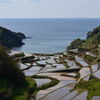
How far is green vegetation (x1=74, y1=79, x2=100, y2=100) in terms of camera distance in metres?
22.3

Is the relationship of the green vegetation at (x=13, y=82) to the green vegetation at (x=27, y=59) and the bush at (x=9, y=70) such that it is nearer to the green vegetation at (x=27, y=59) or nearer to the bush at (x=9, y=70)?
the bush at (x=9, y=70)

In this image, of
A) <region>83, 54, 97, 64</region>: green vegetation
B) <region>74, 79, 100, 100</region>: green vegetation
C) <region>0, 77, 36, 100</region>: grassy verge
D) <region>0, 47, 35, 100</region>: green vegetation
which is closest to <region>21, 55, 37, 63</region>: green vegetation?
<region>83, 54, 97, 64</region>: green vegetation

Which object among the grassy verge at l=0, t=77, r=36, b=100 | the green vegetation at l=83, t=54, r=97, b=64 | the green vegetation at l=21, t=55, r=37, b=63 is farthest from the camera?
the green vegetation at l=21, t=55, r=37, b=63

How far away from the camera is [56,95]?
22.6 metres

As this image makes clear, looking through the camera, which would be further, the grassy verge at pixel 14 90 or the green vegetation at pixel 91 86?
the green vegetation at pixel 91 86

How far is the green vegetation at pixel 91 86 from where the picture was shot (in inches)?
876

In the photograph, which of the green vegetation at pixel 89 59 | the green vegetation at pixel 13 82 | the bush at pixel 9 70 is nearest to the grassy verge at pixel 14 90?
the green vegetation at pixel 13 82

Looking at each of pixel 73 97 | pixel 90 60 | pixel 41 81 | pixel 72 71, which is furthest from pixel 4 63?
pixel 90 60

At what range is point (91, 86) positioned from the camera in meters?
24.8

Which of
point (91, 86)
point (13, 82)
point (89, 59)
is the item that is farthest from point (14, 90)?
point (89, 59)

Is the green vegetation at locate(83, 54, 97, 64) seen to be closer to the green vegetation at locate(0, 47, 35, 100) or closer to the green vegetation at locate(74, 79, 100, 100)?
the green vegetation at locate(74, 79, 100, 100)

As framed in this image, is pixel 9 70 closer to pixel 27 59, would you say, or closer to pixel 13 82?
pixel 13 82

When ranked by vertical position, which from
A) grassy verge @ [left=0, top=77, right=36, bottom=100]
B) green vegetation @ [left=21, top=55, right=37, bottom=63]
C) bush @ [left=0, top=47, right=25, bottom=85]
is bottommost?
green vegetation @ [left=21, top=55, right=37, bottom=63]

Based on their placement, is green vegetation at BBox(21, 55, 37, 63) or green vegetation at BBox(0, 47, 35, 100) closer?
green vegetation at BBox(0, 47, 35, 100)
